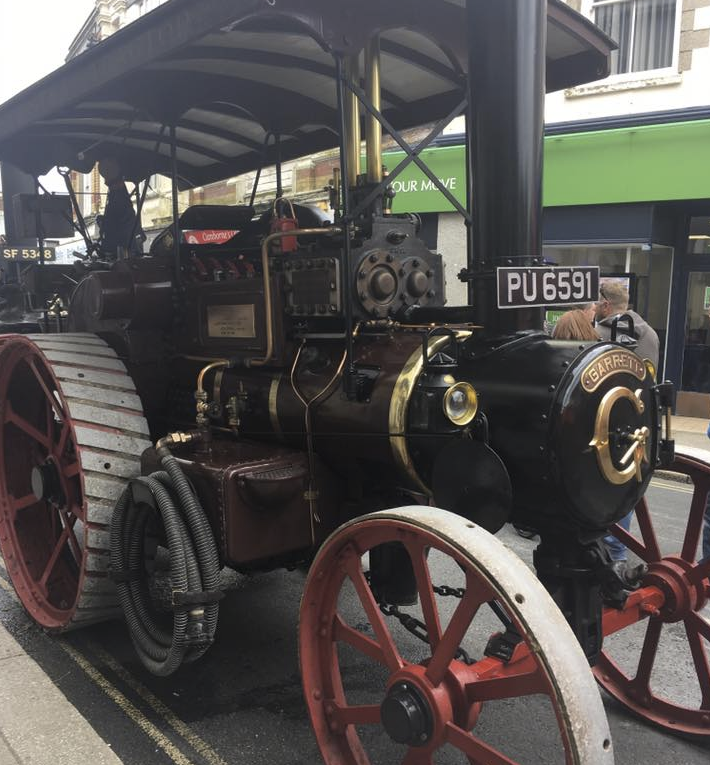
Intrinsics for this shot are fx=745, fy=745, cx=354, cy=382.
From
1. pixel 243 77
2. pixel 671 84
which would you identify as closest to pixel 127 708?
pixel 243 77

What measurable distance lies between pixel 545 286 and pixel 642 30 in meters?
8.43

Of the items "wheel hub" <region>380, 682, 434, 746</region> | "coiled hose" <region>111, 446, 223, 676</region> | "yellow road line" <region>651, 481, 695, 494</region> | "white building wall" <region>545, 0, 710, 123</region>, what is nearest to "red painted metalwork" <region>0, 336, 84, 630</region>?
"coiled hose" <region>111, 446, 223, 676</region>

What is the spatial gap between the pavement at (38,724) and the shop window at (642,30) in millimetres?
7917

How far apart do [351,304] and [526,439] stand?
2.47ft

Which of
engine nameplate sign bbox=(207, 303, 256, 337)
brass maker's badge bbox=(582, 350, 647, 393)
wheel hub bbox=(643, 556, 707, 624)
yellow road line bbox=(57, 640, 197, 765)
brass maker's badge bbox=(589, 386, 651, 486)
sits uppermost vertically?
engine nameplate sign bbox=(207, 303, 256, 337)

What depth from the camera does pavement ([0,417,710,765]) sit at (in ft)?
7.85

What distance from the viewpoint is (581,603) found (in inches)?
88.4

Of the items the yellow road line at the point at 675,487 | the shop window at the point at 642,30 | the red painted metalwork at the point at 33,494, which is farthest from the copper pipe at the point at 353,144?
the shop window at the point at 642,30

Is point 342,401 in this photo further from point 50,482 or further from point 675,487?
point 675,487

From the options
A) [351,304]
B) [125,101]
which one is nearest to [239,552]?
[351,304]

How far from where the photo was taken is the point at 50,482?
10.9 ft

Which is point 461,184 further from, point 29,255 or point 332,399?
point 332,399

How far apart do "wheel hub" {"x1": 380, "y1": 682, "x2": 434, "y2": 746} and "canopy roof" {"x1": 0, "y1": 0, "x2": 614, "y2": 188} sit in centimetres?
187

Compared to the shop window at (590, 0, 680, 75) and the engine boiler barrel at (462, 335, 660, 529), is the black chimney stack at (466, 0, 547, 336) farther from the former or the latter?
the shop window at (590, 0, 680, 75)
